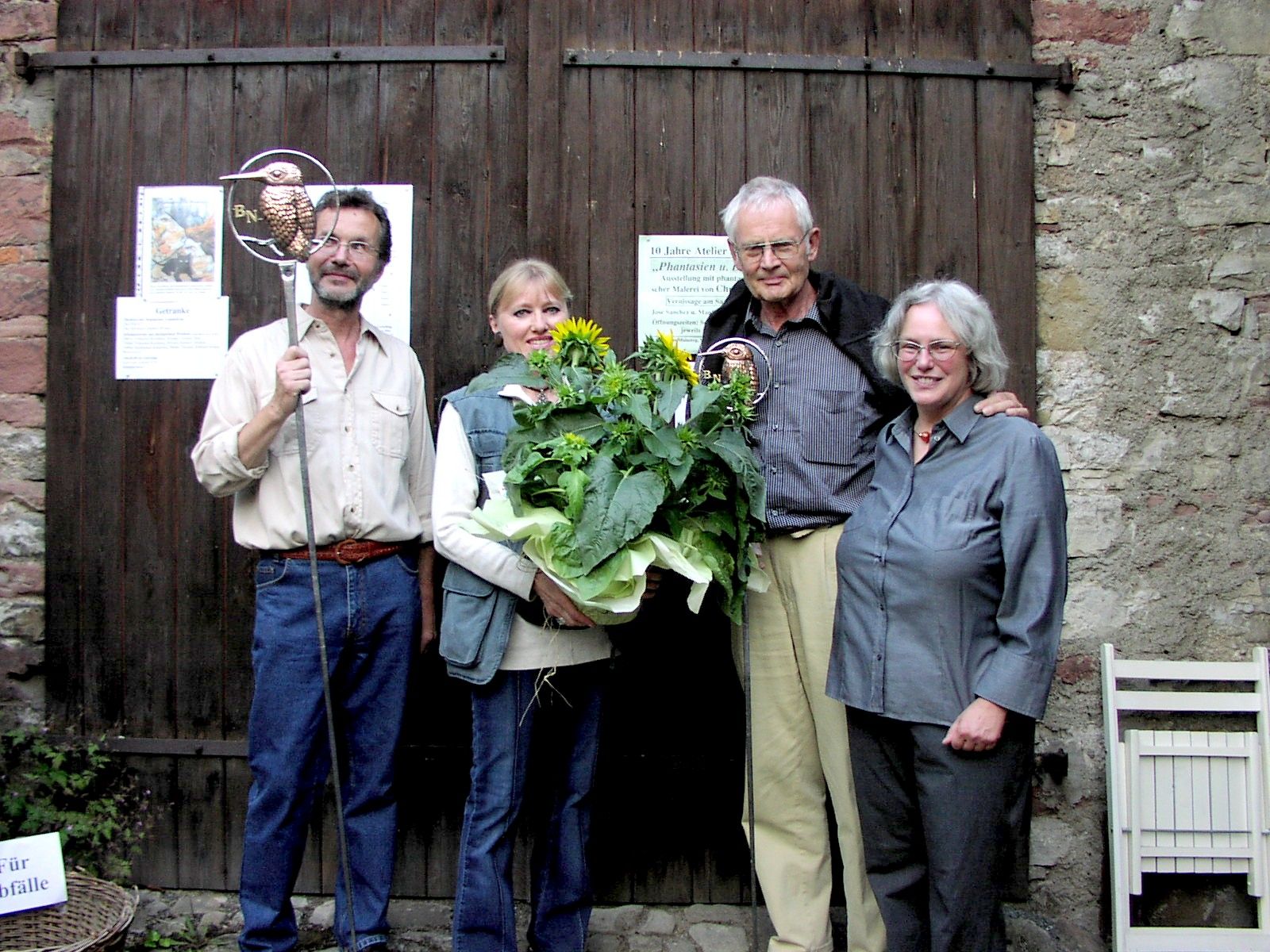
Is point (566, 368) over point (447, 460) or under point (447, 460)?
over

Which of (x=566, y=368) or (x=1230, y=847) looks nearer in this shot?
(x=566, y=368)

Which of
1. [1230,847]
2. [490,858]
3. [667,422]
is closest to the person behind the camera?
[667,422]

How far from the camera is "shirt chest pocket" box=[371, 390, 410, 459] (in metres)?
2.81

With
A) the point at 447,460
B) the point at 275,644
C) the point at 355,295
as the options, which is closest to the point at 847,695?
the point at 447,460

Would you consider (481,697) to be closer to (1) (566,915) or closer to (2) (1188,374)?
(1) (566,915)

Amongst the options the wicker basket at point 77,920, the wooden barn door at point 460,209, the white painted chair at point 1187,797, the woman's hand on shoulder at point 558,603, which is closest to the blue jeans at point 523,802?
the woman's hand on shoulder at point 558,603

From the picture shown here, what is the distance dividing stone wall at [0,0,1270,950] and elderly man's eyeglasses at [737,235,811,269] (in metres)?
1.13

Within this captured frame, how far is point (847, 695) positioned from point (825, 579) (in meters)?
0.34

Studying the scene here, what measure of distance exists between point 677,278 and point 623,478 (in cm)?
131

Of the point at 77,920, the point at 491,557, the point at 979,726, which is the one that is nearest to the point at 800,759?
the point at 979,726

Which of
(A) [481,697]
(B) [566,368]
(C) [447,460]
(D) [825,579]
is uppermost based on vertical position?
(B) [566,368]

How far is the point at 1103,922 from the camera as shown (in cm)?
330

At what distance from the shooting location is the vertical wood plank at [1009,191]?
334 centimetres

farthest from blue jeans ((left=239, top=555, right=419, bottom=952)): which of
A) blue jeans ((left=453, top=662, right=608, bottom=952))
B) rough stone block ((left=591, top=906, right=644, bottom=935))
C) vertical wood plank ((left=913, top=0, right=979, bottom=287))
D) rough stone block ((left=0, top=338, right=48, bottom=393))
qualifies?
vertical wood plank ((left=913, top=0, right=979, bottom=287))
